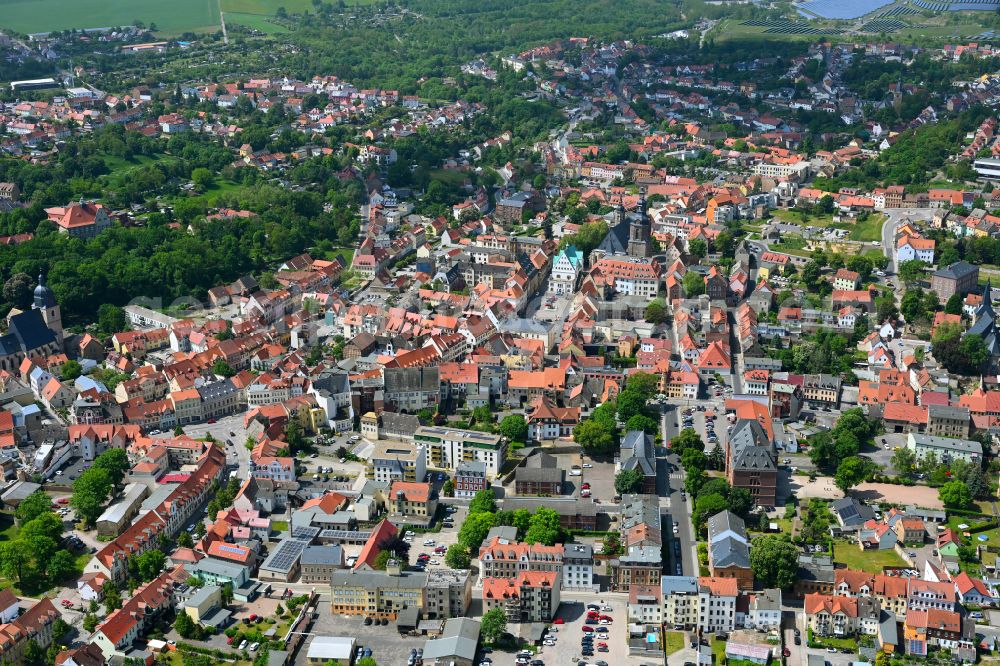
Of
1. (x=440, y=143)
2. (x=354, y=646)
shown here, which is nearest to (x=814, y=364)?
(x=354, y=646)

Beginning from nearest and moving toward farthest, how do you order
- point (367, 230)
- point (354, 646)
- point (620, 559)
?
point (354, 646), point (620, 559), point (367, 230)

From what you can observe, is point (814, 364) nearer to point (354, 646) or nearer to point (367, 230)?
point (354, 646)

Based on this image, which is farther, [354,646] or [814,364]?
[814,364]

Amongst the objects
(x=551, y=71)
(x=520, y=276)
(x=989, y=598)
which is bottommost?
(x=989, y=598)

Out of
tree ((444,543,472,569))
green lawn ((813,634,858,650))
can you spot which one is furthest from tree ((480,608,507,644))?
green lawn ((813,634,858,650))

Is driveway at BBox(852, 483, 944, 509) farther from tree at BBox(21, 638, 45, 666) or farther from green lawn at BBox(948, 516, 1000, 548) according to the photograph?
tree at BBox(21, 638, 45, 666)

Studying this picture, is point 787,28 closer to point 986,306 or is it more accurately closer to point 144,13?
point 144,13

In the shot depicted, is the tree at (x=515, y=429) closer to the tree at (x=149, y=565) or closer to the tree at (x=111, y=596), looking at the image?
the tree at (x=149, y=565)
